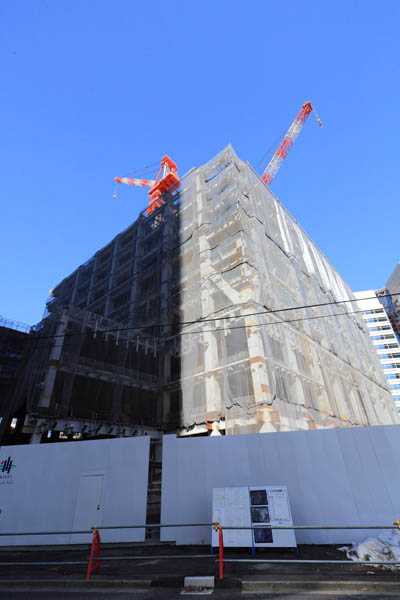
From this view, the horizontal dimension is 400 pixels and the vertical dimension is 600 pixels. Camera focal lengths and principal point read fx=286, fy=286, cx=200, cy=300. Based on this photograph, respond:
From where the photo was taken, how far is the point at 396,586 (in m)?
4.76

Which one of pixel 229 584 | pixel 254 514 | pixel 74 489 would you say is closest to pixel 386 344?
pixel 254 514

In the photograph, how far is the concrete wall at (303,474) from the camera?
7309 millimetres

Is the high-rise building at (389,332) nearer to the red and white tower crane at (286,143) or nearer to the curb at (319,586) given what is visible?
the red and white tower crane at (286,143)

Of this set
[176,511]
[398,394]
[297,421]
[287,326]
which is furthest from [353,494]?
[398,394]

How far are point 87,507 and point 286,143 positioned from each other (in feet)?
181

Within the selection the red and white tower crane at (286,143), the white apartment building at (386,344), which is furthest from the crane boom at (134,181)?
the white apartment building at (386,344)

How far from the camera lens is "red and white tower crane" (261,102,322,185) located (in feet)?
159

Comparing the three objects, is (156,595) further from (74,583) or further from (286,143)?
(286,143)

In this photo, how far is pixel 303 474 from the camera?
308 inches

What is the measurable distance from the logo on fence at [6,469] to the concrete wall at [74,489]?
0.10ft

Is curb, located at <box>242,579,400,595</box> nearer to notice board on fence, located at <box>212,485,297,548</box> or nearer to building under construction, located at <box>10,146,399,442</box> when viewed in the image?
notice board on fence, located at <box>212,485,297,548</box>

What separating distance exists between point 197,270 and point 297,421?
12675 mm

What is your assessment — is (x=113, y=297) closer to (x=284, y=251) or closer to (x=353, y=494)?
(x=284, y=251)

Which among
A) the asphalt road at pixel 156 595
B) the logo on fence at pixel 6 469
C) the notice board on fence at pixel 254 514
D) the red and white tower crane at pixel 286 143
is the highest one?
the red and white tower crane at pixel 286 143
